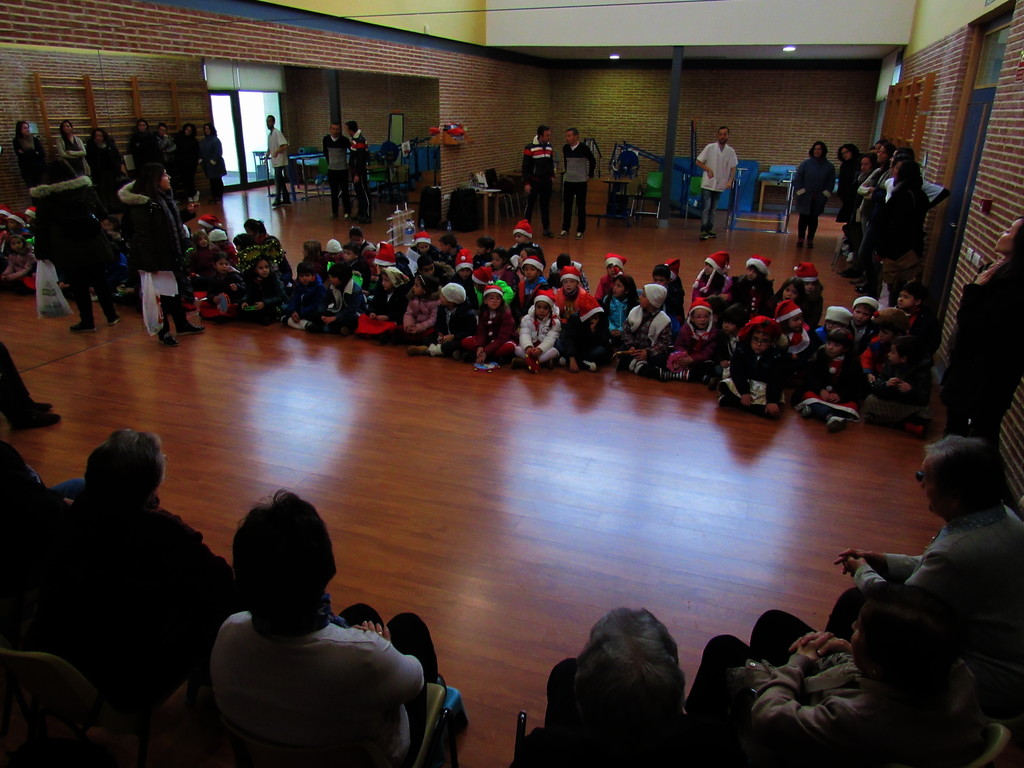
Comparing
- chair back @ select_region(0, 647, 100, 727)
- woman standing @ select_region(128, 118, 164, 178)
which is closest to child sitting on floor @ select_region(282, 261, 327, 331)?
woman standing @ select_region(128, 118, 164, 178)

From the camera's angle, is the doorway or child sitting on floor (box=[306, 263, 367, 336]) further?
the doorway

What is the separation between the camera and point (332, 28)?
9805 mm

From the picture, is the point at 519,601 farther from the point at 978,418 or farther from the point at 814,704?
the point at 978,418

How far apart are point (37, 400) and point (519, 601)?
12.9ft

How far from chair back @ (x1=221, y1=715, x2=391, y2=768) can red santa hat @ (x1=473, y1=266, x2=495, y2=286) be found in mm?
5293

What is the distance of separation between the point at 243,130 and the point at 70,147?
3062 millimetres

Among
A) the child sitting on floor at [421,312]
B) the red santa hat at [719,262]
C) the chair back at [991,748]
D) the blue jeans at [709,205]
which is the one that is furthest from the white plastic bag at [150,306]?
the blue jeans at [709,205]

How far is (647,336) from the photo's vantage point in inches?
228

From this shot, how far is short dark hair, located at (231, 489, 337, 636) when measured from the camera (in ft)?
4.82

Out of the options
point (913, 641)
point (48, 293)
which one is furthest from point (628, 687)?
point (48, 293)

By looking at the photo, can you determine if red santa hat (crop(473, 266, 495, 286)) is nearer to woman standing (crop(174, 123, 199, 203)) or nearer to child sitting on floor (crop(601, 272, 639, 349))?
child sitting on floor (crop(601, 272, 639, 349))

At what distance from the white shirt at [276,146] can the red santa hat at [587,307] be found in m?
7.19

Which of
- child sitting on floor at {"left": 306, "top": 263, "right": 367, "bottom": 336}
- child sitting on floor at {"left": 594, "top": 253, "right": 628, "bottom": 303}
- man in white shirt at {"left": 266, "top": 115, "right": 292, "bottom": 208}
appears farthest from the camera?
man in white shirt at {"left": 266, "top": 115, "right": 292, "bottom": 208}

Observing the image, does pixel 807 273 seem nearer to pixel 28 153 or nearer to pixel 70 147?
pixel 70 147
